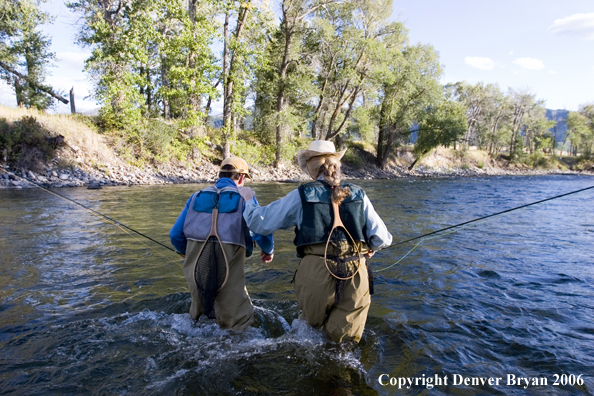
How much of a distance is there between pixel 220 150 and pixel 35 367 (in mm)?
25651

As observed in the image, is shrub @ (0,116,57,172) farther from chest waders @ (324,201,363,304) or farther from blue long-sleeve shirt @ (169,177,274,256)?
chest waders @ (324,201,363,304)

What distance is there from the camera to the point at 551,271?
6.50m

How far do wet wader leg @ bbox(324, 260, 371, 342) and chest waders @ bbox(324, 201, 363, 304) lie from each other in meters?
0.08

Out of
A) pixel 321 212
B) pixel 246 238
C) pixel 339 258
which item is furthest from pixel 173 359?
pixel 321 212

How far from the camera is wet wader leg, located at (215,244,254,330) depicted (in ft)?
11.8

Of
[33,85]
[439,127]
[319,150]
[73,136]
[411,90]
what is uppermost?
[411,90]

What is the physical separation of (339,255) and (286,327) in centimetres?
148

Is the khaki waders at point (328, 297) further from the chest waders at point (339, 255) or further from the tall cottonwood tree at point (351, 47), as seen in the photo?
the tall cottonwood tree at point (351, 47)

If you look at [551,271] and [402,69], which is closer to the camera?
[551,271]

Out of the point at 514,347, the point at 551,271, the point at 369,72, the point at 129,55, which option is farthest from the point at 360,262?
the point at 369,72

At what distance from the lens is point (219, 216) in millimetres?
3531

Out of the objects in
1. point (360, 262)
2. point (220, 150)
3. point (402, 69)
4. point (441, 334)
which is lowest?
point (441, 334)

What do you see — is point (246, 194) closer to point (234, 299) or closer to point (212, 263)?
point (212, 263)

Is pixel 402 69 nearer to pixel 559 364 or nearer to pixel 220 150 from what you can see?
pixel 220 150
